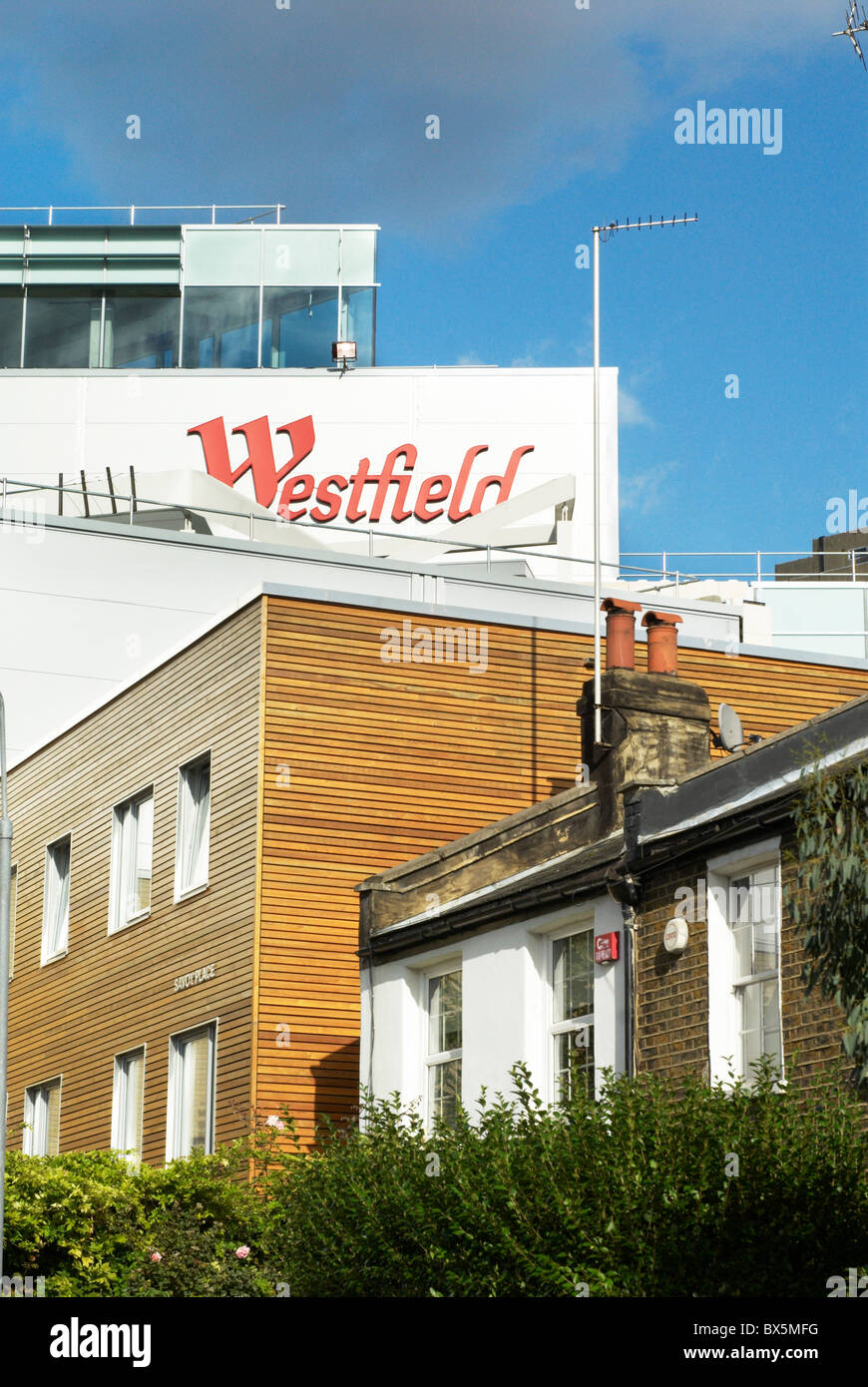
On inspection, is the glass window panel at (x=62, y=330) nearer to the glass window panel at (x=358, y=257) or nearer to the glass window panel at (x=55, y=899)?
the glass window panel at (x=358, y=257)

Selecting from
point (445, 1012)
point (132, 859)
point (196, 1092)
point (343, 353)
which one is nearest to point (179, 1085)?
point (196, 1092)

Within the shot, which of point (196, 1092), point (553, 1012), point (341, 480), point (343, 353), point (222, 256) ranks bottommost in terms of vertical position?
point (196, 1092)

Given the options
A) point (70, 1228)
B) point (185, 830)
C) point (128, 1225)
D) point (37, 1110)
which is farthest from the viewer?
point (37, 1110)

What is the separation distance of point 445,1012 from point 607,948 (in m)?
3.44

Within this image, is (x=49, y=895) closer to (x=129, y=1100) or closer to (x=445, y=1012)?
(x=129, y=1100)

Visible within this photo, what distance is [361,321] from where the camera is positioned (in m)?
58.8

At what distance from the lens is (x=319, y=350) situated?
57875 millimetres

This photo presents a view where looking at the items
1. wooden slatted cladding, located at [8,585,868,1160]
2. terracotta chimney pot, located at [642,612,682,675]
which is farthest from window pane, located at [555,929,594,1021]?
wooden slatted cladding, located at [8,585,868,1160]

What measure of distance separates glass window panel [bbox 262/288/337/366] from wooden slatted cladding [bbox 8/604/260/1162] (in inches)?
1162

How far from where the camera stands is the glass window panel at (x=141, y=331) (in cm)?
5869

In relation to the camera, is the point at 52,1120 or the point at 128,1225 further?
the point at 52,1120

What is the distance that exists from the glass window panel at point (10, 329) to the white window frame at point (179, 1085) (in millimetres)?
37946

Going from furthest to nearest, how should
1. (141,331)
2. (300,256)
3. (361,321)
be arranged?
(300,256), (141,331), (361,321)
